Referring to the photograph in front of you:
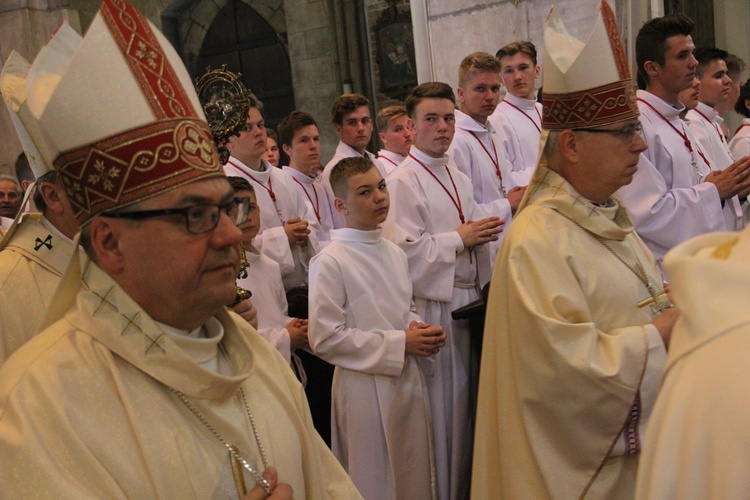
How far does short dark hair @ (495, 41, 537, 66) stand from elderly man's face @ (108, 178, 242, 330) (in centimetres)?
477

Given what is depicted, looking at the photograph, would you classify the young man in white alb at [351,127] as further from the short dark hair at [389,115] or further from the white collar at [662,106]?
the white collar at [662,106]

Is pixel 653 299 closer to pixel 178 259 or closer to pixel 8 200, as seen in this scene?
pixel 178 259

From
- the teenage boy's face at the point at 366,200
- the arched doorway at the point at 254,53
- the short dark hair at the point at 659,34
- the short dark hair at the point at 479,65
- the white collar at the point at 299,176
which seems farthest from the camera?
the arched doorway at the point at 254,53

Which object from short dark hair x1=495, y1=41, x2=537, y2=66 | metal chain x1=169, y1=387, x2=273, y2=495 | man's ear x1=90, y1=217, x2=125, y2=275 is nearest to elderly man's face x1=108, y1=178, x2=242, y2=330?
man's ear x1=90, y1=217, x2=125, y2=275

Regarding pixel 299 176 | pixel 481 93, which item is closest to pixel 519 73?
pixel 481 93

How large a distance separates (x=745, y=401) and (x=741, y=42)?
11664 mm

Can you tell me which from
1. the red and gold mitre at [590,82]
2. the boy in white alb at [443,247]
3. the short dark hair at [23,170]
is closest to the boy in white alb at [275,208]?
the boy in white alb at [443,247]

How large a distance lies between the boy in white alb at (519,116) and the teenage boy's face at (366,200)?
7.18ft

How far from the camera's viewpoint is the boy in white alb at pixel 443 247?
4.67 metres

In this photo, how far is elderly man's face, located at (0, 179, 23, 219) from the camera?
23.8 ft

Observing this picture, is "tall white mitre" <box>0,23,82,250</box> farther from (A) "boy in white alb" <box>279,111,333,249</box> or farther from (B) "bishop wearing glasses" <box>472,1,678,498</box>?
(A) "boy in white alb" <box>279,111,333,249</box>

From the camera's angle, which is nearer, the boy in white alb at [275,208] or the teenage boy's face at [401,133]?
the boy in white alb at [275,208]

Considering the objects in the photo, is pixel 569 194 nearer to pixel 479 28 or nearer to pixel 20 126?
pixel 20 126

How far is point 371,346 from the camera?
4109 millimetres
